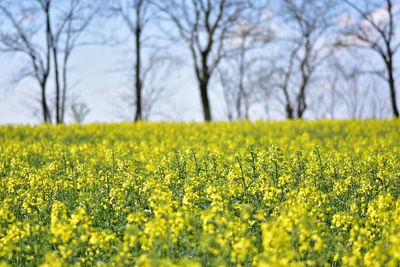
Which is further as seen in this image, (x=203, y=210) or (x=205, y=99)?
(x=205, y=99)

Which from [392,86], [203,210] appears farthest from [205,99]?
[203,210]

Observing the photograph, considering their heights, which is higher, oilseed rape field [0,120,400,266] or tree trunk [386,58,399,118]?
tree trunk [386,58,399,118]

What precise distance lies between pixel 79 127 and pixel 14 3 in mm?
17263

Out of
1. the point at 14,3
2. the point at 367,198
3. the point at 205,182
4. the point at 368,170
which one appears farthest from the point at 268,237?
the point at 14,3

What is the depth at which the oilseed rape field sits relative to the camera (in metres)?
3.86

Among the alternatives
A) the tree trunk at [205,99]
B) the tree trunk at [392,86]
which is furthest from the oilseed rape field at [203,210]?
the tree trunk at [392,86]

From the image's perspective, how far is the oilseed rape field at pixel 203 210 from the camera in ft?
12.7

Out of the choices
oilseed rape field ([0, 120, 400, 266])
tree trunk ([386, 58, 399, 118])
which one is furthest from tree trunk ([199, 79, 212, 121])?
oilseed rape field ([0, 120, 400, 266])

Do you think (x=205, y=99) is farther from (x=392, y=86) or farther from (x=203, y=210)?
(x=203, y=210)

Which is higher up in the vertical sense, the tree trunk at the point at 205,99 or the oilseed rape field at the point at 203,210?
the tree trunk at the point at 205,99

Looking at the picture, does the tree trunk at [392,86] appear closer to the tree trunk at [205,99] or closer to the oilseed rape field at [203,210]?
the tree trunk at [205,99]

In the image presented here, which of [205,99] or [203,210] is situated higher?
[205,99]

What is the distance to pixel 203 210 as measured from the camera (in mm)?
5020

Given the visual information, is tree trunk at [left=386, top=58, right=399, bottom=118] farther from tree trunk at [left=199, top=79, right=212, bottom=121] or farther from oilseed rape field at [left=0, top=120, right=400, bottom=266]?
oilseed rape field at [left=0, top=120, right=400, bottom=266]
